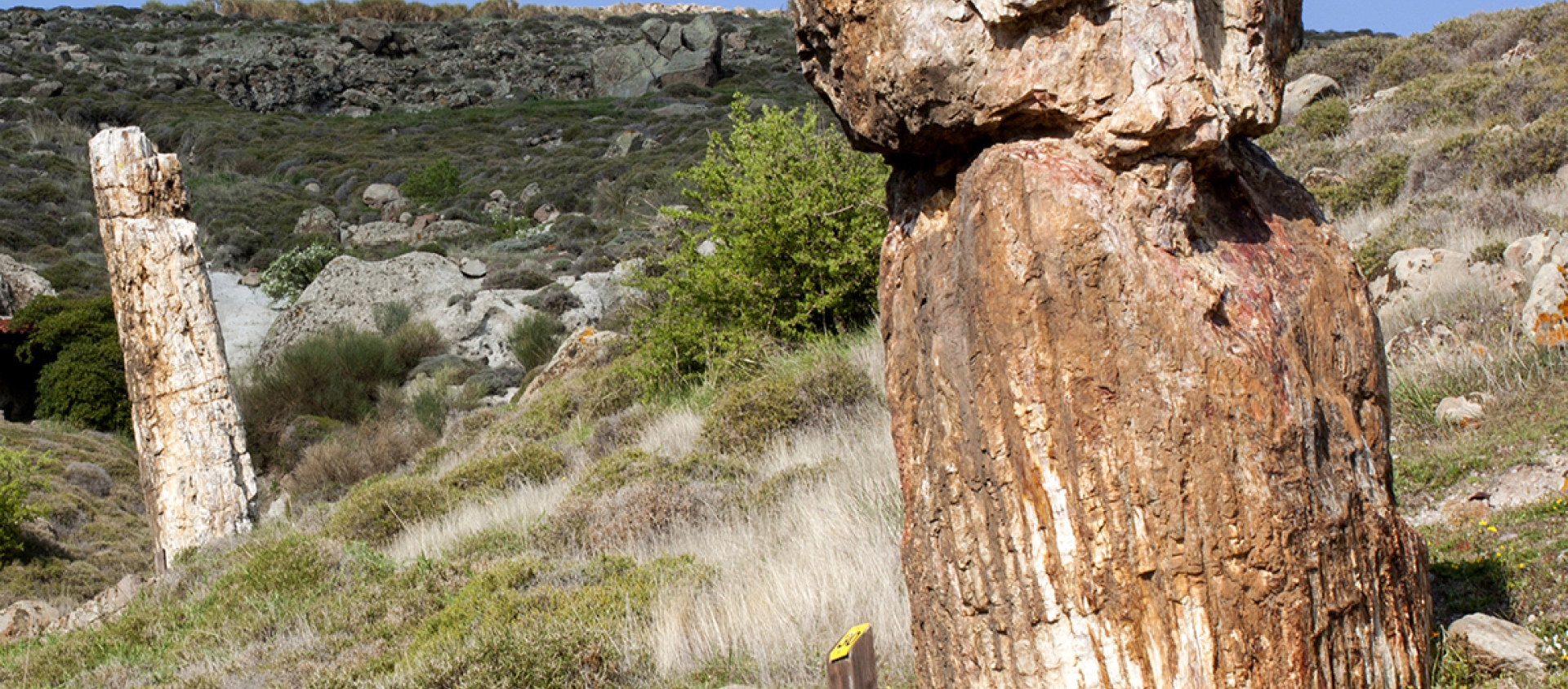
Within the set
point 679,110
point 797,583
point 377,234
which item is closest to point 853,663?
point 797,583

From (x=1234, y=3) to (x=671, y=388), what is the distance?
8.08 m

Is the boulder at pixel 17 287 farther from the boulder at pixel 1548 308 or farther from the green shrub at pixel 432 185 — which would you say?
the boulder at pixel 1548 308

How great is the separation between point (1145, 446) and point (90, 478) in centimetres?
1427

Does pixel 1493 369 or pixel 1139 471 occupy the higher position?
pixel 1139 471

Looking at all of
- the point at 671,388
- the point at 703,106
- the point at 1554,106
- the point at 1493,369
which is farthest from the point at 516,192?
the point at 1493,369

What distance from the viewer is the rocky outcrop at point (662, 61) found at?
53656 mm

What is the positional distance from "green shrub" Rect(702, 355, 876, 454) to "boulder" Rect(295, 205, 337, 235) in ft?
80.5

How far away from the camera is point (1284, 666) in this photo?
7.89 ft

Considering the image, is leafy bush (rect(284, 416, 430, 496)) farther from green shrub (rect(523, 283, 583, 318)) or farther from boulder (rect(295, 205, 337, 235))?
boulder (rect(295, 205, 337, 235))

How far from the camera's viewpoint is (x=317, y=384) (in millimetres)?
16703

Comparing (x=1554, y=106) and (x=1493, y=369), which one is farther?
(x=1554, y=106)

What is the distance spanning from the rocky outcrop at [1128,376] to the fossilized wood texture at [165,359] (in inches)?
313

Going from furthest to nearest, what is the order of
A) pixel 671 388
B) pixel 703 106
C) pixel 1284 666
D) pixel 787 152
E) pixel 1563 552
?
pixel 703 106, pixel 671 388, pixel 787 152, pixel 1563 552, pixel 1284 666

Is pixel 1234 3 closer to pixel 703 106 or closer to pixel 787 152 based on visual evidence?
pixel 787 152
